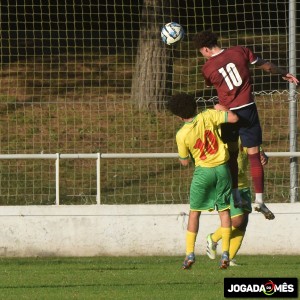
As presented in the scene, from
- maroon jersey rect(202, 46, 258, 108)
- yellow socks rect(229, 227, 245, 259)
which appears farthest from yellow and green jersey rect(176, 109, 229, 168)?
yellow socks rect(229, 227, 245, 259)

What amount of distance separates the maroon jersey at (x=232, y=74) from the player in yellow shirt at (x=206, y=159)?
374 mm

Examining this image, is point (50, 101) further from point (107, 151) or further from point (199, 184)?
point (199, 184)

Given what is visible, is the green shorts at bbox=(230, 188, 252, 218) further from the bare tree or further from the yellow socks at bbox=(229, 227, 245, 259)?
the bare tree

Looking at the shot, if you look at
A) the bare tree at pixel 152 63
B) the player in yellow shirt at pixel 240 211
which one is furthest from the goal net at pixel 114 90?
the player in yellow shirt at pixel 240 211

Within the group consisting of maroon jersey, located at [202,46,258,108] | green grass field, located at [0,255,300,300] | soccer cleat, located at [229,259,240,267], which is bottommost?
green grass field, located at [0,255,300,300]

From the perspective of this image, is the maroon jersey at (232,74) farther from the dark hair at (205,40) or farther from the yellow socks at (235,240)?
the yellow socks at (235,240)

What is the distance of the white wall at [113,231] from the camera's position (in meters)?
18.2

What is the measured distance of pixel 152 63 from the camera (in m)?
20.3

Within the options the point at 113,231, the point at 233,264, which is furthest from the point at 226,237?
the point at 113,231

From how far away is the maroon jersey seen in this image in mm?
14664

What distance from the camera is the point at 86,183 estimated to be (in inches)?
774

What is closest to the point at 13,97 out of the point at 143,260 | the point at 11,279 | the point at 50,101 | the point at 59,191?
the point at 50,101

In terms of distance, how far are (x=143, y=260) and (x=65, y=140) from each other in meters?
3.32

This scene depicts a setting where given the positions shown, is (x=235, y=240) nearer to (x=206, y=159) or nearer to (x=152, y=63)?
(x=206, y=159)
